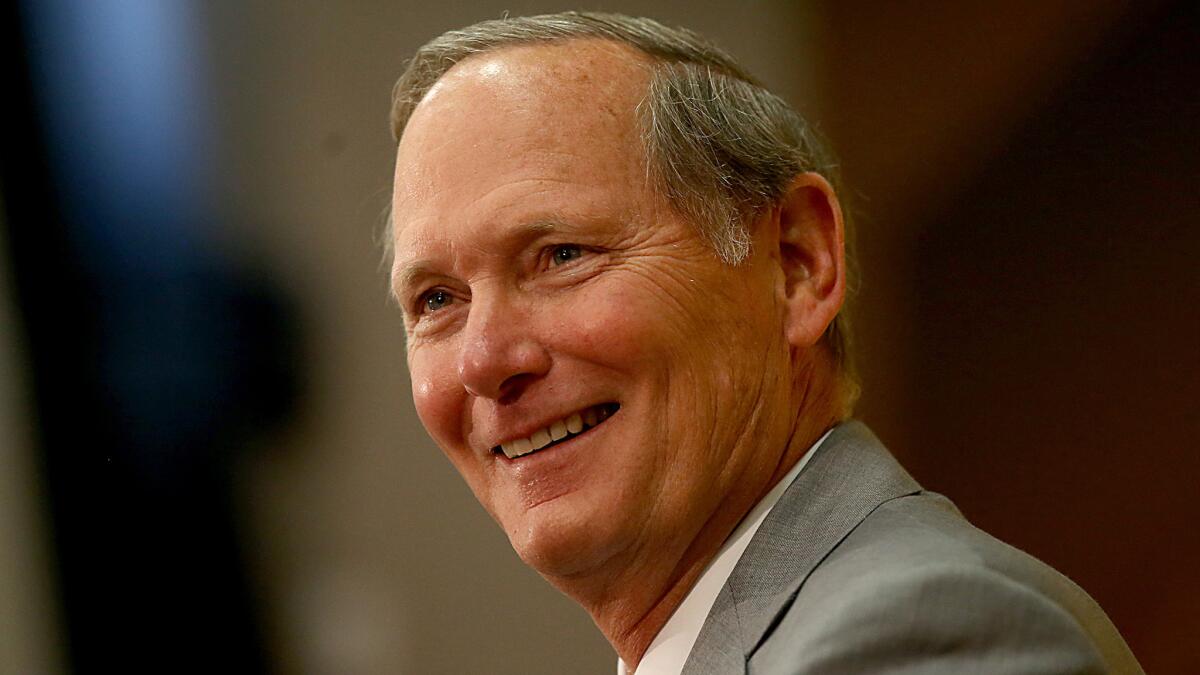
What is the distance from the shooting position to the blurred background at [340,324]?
7.36 ft

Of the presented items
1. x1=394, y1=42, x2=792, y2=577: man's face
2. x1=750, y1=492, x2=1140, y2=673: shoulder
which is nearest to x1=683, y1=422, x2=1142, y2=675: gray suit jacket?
x1=750, y1=492, x2=1140, y2=673: shoulder

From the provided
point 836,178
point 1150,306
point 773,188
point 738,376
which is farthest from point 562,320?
point 1150,306

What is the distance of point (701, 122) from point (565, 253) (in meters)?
0.25

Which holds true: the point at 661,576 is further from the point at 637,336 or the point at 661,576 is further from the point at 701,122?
the point at 701,122

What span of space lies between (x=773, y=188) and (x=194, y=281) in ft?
5.39

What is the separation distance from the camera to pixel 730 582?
121cm

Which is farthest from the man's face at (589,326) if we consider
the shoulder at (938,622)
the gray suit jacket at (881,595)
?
the shoulder at (938,622)

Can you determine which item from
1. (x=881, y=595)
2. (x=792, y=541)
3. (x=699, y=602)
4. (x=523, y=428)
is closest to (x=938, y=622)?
(x=881, y=595)

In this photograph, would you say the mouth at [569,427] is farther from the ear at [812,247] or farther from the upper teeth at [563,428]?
the ear at [812,247]

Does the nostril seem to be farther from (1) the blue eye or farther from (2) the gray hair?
(2) the gray hair

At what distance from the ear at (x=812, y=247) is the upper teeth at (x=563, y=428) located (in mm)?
279

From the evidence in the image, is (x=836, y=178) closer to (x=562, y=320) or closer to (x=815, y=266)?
(x=815, y=266)

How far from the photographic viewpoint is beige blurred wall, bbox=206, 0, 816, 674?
262 cm

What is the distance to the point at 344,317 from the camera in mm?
2660
